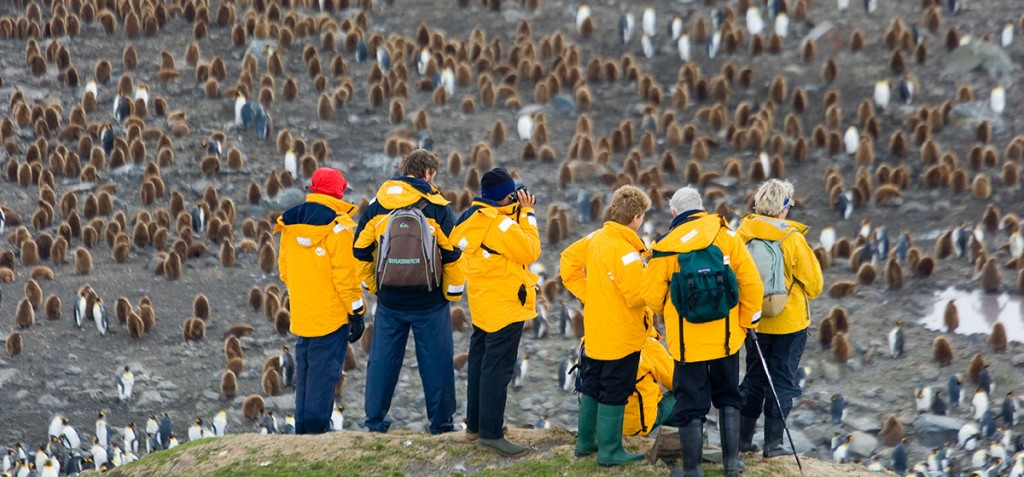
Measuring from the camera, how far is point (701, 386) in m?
6.25

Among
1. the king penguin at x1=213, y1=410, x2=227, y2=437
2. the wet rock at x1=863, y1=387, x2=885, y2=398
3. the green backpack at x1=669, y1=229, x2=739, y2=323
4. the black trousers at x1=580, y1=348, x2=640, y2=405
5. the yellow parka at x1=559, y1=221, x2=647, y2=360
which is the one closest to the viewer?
the green backpack at x1=669, y1=229, x2=739, y2=323

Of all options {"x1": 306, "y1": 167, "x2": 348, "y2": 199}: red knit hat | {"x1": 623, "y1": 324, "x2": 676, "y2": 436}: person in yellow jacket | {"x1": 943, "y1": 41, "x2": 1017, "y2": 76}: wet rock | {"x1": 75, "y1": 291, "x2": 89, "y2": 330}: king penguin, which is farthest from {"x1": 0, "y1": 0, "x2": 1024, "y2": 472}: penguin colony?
{"x1": 623, "y1": 324, "x2": 676, "y2": 436}: person in yellow jacket

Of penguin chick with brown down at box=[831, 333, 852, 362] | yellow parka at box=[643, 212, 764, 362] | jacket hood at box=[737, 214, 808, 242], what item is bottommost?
penguin chick with brown down at box=[831, 333, 852, 362]

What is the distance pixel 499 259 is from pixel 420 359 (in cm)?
105

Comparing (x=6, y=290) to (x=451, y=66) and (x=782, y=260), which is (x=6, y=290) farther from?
(x=782, y=260)

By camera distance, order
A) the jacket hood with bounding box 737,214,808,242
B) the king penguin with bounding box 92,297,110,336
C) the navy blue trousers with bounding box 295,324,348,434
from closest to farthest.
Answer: the jacket hood with bounding box 737,214,808,242 → the navy blue trousers with bounding box 295,324,348,434 → the king penguin with bounding box 92,297,110,336

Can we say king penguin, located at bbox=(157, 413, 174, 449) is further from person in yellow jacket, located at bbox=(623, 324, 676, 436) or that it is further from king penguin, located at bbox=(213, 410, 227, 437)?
person in yellow jacket, located at bbox=(623, 324, 676, 436)

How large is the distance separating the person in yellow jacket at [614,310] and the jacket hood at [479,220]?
471 mm

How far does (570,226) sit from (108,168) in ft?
22.2

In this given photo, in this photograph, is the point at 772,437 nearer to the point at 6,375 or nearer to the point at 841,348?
the point at 841,348

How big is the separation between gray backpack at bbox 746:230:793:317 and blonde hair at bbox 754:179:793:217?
0.15 meters

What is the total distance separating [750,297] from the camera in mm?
6219

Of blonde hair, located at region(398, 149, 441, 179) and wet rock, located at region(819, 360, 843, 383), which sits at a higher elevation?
blonde hair, located at region(398, 149, 441, 179)

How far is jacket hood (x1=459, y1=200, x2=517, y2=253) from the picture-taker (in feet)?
22.3
